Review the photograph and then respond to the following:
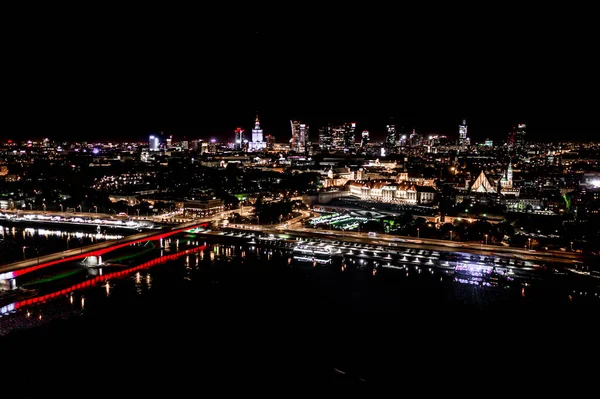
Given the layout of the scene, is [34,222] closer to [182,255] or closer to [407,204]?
[182,255]

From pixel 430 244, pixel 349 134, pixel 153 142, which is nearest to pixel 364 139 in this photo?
pixel 349 134

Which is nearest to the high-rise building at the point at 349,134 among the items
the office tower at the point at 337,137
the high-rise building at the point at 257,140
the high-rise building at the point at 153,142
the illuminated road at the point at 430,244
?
the office tower at the point at 337,137

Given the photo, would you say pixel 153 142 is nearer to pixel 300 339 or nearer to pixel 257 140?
pixel 257 140

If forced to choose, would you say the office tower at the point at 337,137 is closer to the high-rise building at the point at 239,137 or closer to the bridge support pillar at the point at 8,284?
the high-rise building at the point at 239,137

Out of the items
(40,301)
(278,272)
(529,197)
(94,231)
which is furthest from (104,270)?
(529,197)

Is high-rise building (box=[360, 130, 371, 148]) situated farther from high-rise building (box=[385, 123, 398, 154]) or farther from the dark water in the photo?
the dark water
